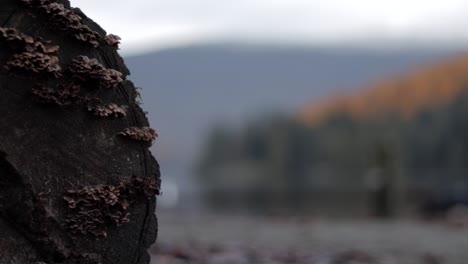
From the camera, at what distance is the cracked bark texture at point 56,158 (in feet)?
9.62

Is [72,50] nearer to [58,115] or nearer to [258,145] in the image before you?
[58,115]

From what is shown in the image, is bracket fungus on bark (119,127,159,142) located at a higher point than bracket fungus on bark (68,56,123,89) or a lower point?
lower

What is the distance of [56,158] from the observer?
3.01m

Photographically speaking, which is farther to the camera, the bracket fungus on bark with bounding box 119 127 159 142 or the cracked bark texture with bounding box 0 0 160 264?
the bracket fungus on bark with bounding box 119 127 159 142

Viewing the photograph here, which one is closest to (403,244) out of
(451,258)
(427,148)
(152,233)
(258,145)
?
(451,258)

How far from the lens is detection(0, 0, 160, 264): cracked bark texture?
9.62 feet

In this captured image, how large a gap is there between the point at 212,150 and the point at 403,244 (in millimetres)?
64252

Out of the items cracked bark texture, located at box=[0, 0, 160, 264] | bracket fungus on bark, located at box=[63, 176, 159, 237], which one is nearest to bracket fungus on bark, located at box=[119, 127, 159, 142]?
cracked bark texture, located at box=[0, 0, 160, 264]

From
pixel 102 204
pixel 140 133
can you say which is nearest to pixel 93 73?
pixel 140 133

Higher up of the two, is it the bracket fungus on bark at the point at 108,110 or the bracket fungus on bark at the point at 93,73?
the bracket fungus on bark at the point at 93,73

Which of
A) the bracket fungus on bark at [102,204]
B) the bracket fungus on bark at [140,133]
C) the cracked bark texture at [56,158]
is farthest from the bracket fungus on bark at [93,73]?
the bracket fungus on bark at [102,204]

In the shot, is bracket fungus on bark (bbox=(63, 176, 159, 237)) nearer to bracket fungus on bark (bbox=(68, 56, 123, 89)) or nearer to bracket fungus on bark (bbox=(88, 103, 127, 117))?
bracket fungus on bark (bbox=(88, 103, 127, 117))

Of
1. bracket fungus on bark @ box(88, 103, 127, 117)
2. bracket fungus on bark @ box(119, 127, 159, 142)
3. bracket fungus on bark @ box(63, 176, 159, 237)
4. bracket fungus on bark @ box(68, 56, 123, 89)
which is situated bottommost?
bracket fungus on bark @ box(63, 176, 159, 237)

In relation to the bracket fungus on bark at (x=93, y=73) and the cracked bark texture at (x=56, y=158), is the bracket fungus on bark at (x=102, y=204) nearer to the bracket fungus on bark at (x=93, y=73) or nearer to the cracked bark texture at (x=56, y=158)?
the cracked bark texture at (x=56, y=158)
